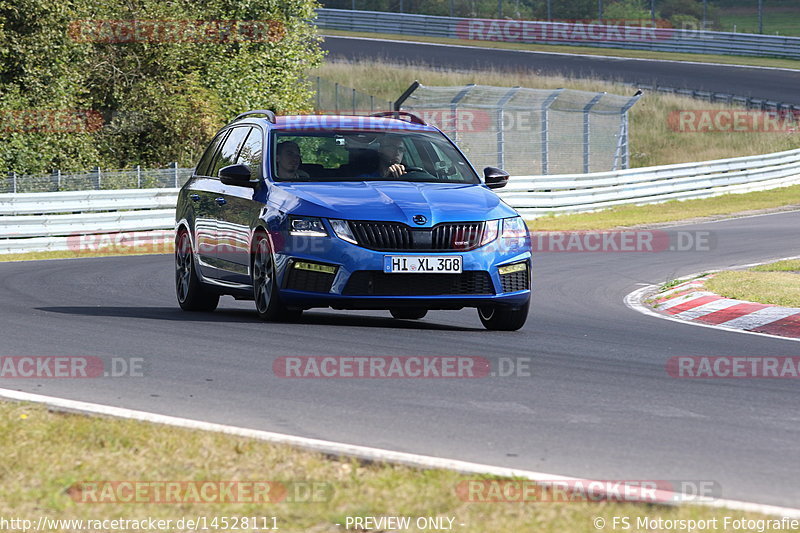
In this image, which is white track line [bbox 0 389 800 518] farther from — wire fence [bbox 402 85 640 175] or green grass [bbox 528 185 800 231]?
wire fence [bbox 402 85 640 175]

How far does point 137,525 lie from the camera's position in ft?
14.7

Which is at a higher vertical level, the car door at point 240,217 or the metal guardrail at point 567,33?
the car door at point 240,217

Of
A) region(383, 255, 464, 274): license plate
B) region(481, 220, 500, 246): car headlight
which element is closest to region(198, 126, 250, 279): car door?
region(383, 255, 464, 274): license plate

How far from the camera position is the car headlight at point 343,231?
31.7ft

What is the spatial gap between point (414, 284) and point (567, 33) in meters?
56.3

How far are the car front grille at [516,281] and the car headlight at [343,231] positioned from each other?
47.8 inches

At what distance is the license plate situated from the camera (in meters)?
9.62

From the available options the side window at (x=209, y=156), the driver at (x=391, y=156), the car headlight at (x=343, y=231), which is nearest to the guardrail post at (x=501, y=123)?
the side window at (x=209, y=156)

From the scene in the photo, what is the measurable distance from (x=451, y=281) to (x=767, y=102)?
39.8 meters

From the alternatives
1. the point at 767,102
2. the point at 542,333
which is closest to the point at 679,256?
the point at 542,333

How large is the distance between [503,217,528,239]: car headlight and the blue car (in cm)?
1

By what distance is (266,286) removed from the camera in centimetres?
1026

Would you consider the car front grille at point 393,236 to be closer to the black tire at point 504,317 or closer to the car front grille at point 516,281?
the car front grille at point 516,281

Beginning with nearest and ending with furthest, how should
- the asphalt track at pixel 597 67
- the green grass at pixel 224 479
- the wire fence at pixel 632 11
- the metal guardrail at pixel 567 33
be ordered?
the green grass at pixel 224 479
the asphalt track at pixel 597 67
the metal guardrail at pixel 567 33
the wire fence at pixel 632 11
